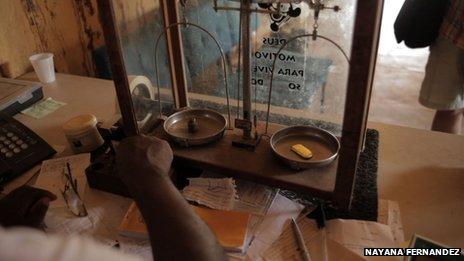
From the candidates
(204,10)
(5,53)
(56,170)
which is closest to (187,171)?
(56,170)

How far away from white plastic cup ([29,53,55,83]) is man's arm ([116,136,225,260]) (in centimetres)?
94

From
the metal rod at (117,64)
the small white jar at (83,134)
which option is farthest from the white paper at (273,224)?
the small white jar at (83,134)

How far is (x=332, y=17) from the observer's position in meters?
0.92

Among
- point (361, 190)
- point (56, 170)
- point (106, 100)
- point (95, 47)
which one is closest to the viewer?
point (361, 190)

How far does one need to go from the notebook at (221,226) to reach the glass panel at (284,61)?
0.33 metres

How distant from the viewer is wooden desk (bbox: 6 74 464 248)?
31.7 inches

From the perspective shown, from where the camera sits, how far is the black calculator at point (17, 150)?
961mm

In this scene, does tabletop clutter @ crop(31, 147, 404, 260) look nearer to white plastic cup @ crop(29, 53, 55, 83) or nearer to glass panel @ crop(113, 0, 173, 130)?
glass panel @ crop(113, 0, 173, 130)

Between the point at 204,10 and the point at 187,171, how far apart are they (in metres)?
0.57

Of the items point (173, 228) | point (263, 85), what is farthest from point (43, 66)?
point (173, 228)

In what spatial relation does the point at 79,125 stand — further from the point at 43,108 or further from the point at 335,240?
the point at 335,240

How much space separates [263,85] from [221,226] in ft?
1.56

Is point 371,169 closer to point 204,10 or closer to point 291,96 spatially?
point 291,96

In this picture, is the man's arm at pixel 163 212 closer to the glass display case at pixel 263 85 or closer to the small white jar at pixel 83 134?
the glass display case at pixel 263 85
